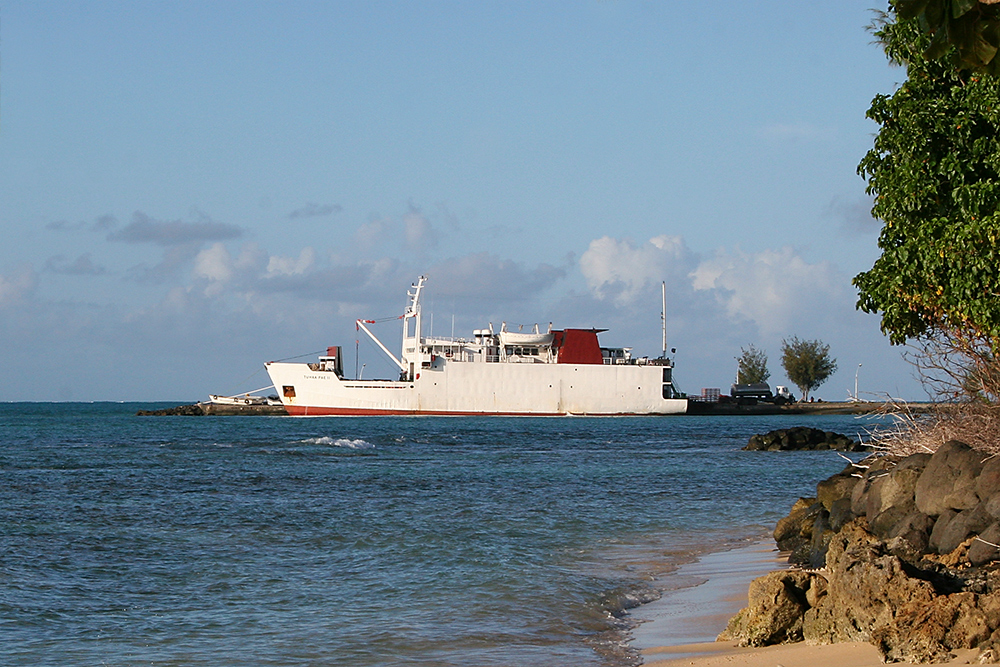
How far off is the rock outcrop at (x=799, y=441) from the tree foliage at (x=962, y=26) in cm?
3502

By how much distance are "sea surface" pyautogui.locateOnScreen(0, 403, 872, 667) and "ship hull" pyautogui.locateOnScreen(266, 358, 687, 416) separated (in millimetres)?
36578

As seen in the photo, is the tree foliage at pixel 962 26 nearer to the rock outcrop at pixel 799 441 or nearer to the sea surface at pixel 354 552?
the sea surface at pixel 354 552

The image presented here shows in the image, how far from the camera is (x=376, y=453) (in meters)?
34.2

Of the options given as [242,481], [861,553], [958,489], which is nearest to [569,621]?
[861,553]

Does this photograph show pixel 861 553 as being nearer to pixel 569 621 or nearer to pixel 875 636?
pixel 875 636

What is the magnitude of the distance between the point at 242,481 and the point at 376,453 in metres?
10.9

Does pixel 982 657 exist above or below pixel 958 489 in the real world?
below

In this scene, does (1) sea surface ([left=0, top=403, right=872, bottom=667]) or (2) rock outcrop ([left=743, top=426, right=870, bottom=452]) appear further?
(2) rock outcrop ([left=743, top=426, right=870, bottom=452])

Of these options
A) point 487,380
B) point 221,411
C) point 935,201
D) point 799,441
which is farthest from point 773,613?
point 221,411

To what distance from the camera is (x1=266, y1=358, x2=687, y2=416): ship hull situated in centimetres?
6725

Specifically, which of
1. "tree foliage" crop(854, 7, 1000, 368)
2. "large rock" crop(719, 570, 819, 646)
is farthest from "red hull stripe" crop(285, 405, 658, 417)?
"large rock" crop(719, 570, 819, 646)

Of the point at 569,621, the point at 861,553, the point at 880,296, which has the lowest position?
the point at 569,621

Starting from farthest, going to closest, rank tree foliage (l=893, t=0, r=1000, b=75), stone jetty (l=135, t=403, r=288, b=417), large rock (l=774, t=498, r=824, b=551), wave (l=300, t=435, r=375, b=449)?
stone jetty (l=135, t=403, r=288, b=417) → wave (l=300, t=435, r=375, b=449) → large rock (l=774, t=498, r=824, b=551) → tree foliage (l=893, t=0, r=1000, b=75)

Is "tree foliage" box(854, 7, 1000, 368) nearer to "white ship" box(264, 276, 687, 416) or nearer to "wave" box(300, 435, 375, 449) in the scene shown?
"wave" box(300, 435, 375, 449)
